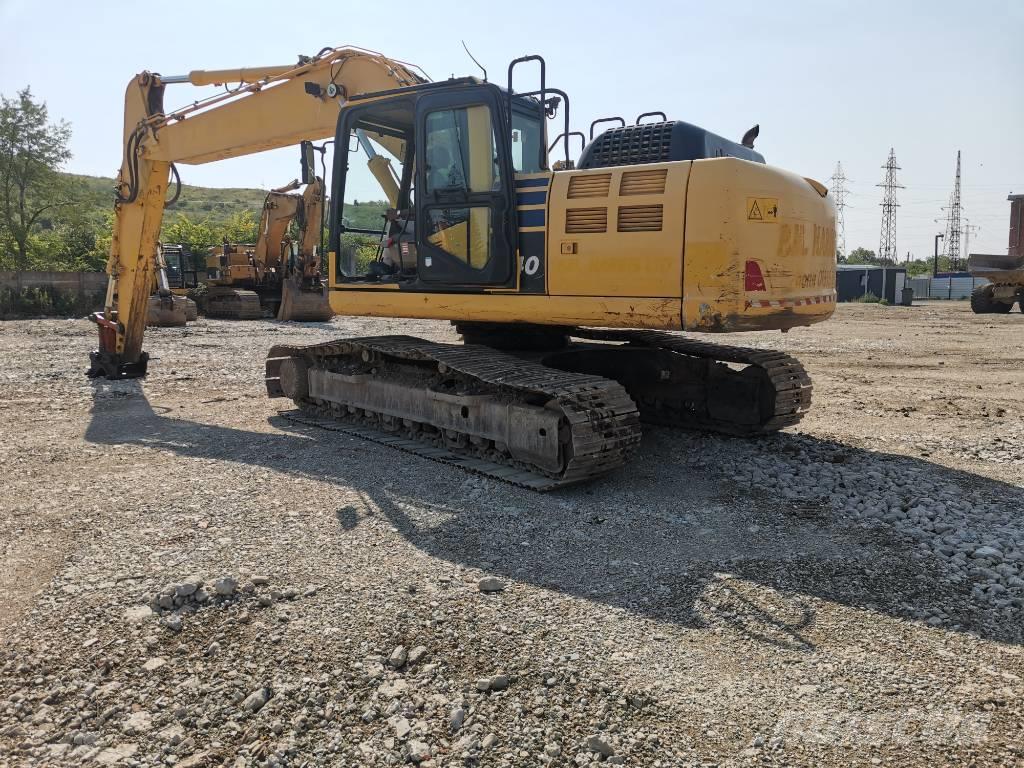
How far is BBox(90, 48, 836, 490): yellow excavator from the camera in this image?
18.3ft

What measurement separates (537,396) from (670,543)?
178cm

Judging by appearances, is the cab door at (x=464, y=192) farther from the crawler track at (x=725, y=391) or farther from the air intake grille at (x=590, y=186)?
the crawler track at (x=725, y=391)

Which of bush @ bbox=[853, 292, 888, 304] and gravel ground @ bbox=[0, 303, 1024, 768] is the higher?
bush @ bbox=[853, 292, 888, 304]

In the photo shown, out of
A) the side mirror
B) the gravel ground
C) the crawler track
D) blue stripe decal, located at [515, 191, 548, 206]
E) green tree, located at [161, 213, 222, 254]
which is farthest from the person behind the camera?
green tree, located at [161, 213, 222, 254]

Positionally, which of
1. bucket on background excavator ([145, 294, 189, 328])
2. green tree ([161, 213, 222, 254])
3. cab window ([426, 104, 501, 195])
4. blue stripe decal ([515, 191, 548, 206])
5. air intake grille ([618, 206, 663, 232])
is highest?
green tree ([161, 213, 222, 254])

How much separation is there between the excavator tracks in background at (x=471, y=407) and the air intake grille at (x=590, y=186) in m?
1.40

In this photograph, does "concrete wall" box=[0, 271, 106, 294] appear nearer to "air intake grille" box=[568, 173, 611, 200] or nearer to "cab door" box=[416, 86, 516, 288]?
"cab door" box=[416, 86, 516, 288]

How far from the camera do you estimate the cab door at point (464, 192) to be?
638cm

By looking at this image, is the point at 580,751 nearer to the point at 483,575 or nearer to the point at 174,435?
the point at 483,575

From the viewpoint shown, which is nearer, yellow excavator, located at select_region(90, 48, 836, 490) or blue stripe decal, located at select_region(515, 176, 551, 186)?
yellow excavator, located at select_region(90, 48, 836, 490)

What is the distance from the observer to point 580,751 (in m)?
2.70

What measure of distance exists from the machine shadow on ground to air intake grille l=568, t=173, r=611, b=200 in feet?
7.24

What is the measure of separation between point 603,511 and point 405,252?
3324 mm

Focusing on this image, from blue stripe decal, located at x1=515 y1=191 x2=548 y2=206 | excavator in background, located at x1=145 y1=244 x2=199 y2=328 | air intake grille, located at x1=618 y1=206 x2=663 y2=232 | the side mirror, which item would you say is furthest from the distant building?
air intake grille, located at x1=618 y1=206 x2=663 y2=232
